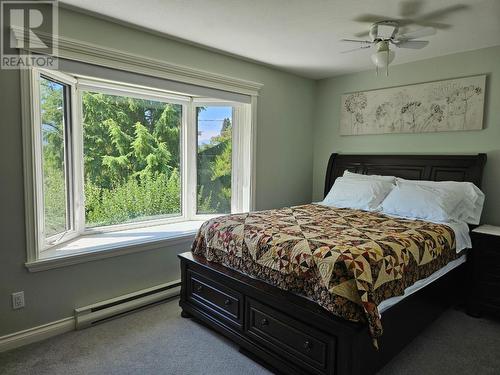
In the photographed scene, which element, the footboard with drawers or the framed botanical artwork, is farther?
the framed botanical artwork

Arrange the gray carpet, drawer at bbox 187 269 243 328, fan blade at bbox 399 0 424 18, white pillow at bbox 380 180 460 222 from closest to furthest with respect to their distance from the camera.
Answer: the gray carpet → fan blade at bbox 399 0 424 18 → drawer at bbox 187 269 243 328 → white pillow at bbox 380 180 460 222

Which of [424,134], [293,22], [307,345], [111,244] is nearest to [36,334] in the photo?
[111,244]

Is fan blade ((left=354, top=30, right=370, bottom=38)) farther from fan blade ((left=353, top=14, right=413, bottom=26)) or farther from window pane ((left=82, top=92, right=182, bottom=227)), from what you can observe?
window pane ((left=82, top=92, right=182, bottom=227))

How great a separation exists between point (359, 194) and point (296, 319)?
1939 mm

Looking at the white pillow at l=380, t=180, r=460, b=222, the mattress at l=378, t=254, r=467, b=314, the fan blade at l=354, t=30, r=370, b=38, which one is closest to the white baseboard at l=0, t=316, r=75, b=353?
the mattress at l=378, t=254, r=467, b=314

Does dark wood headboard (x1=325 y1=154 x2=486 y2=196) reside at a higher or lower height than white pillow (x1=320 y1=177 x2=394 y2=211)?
higher

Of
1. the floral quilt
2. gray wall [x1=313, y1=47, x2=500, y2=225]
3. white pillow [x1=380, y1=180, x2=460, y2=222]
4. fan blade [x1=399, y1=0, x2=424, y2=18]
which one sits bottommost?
the floral quilt

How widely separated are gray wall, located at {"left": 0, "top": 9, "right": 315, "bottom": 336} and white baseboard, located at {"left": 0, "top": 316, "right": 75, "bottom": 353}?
39 mm

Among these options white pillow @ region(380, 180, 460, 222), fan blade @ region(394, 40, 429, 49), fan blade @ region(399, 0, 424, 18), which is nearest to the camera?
fan blade @ region(399, 0, 424, 18)

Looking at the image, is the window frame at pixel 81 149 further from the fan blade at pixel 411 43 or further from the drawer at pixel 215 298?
the fan blade at pixel 411 43

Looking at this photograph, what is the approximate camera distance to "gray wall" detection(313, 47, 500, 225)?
10.6 ft

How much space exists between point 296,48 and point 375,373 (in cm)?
285

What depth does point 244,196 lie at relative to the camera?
13.1 feet

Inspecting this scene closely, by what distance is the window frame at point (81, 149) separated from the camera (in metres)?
2.38
